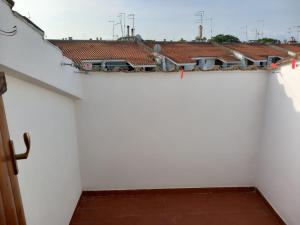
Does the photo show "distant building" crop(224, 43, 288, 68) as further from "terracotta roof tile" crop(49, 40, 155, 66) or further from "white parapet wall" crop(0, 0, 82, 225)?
"white parapet wall" crop(0, 0, 82, 225)

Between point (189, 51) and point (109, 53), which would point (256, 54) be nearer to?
point (189, 51)

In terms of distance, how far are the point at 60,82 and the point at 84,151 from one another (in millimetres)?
1436

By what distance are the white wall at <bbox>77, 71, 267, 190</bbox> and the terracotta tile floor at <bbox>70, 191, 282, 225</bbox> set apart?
0.18 m

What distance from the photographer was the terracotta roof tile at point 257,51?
16.2 meters

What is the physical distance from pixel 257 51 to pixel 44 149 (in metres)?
17.7

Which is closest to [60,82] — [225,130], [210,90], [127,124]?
[127,124]

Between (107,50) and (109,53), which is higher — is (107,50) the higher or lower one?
the higher one

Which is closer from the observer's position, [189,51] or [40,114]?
[40,114]

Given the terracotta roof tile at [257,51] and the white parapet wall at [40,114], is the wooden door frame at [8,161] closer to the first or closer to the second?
the white parapet wall at [40,114]

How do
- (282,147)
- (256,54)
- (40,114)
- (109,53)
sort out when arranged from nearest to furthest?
(40,114) < (282,147) < (109,53) < (256,54)

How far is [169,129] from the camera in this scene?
3.63 m

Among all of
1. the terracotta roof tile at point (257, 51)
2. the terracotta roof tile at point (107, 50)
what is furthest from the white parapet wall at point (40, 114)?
the terracotta roof tile at point (257, 51)

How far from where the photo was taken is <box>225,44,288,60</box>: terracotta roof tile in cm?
1620

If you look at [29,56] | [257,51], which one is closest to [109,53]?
[257,51]
